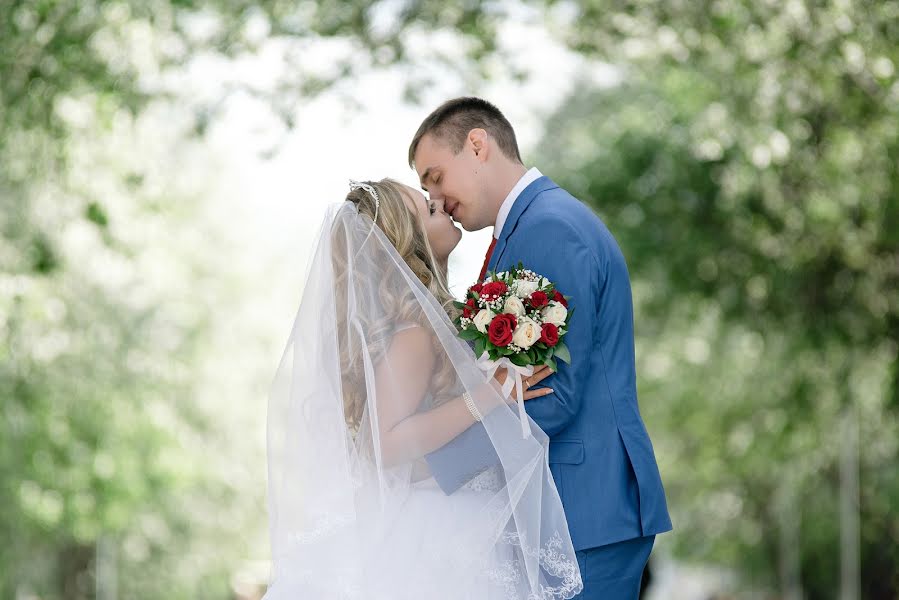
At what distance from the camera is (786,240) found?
12.3m

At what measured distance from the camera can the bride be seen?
155 inches

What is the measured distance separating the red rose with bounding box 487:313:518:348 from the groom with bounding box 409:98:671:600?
0.22 metres

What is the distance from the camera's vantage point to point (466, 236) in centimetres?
A: 536

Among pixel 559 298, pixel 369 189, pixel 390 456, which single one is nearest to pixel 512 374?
pixel 559 298

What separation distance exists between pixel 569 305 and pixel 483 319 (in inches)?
11.2

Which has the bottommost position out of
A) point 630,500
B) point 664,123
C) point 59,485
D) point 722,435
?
point 722,435

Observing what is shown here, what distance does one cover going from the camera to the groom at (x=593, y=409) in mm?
3986

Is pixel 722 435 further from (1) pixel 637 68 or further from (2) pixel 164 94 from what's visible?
(2) pixel 164 94

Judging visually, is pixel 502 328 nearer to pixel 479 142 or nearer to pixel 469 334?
pixel 469 334

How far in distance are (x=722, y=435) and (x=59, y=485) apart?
910 centimetres

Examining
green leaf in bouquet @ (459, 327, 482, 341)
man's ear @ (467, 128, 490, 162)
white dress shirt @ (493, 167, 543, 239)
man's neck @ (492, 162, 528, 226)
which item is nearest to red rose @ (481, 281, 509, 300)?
green leaf in bouquet @ (459, 327, 482, 341)

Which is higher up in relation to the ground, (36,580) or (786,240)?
(786,240)

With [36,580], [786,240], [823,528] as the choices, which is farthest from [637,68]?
[36,580]

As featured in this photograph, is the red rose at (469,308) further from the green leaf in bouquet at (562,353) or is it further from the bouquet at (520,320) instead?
the green leaf in bouquet at (562,353)
